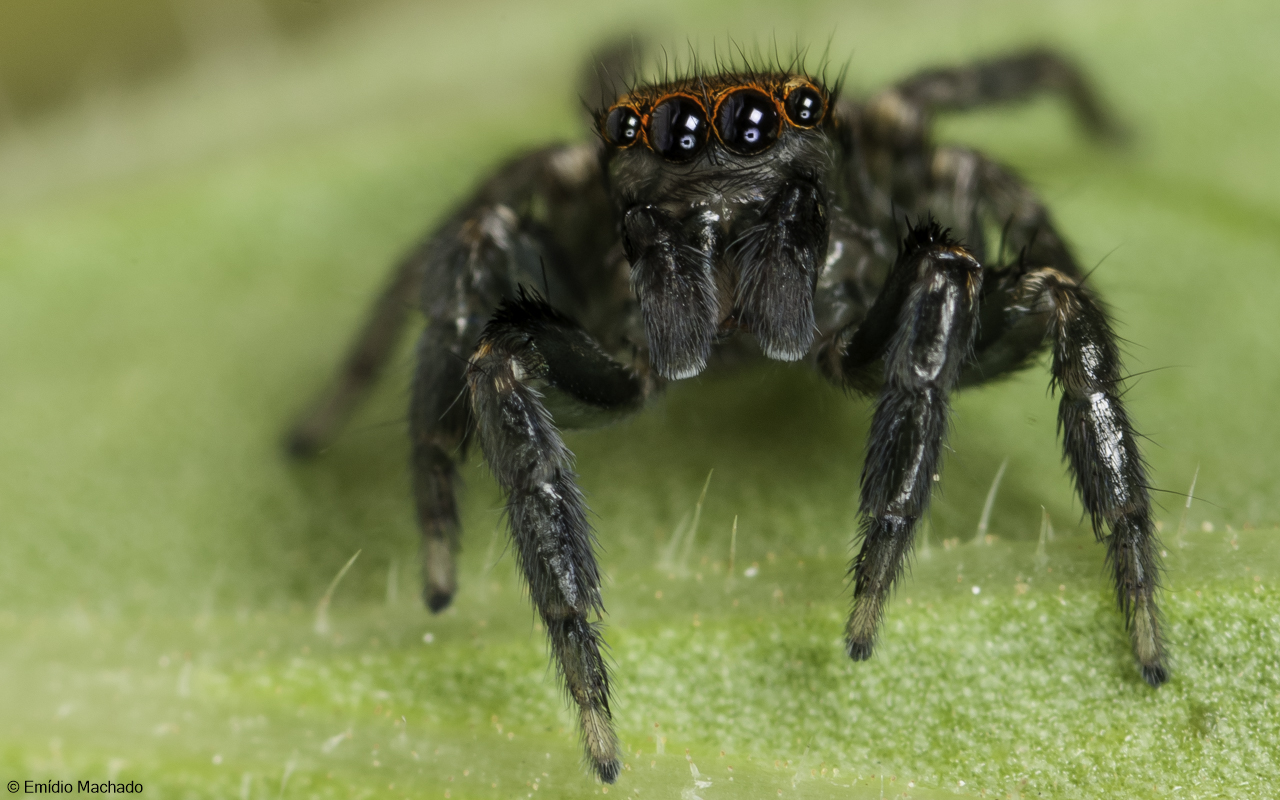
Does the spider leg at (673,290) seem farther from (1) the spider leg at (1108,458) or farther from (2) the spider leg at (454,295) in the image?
(1) the spider leg at (1108,458)

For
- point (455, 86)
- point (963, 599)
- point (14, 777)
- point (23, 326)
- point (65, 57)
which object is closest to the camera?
point (963, 599)

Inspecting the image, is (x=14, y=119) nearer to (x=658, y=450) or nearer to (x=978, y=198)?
(x=658, y=450)

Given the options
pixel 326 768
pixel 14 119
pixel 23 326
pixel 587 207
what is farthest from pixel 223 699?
pixel 14 119

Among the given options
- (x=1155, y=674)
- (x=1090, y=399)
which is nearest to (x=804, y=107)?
(x=1090, y=399)

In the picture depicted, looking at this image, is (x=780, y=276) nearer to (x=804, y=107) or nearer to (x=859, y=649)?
(x=804, y=107)

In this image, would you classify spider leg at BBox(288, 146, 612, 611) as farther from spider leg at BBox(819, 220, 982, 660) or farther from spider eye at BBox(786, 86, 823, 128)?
spider leg at BBox(819, 220, 982, 660)

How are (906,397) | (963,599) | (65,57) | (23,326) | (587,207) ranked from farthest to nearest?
(65,57), (23,326), (587,207), (963,599), (906,397)

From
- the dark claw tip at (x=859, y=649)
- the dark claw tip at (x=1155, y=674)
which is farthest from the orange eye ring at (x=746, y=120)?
the dark claw tip at (x=1155, y=674)
